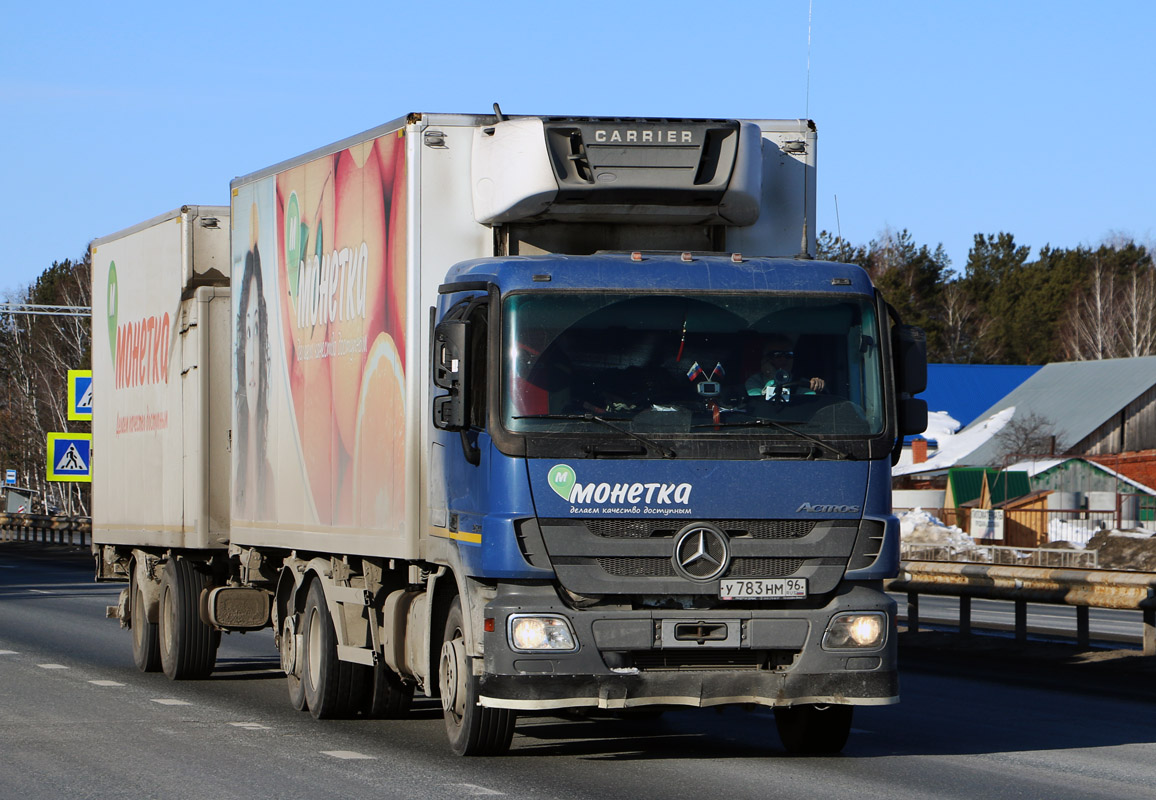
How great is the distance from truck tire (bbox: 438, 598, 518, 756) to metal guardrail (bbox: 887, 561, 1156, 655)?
7.75m

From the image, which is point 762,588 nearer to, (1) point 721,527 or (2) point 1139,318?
(1) point 721,527

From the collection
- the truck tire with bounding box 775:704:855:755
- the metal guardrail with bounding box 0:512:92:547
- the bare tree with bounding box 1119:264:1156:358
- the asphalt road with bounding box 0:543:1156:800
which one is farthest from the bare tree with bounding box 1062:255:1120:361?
the truck tire with bounding box 775:704:855:755

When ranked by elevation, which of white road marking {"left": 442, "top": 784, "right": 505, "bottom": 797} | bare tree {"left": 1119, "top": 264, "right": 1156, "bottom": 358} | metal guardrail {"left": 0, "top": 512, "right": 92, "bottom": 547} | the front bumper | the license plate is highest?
bare tree {"left": 1119, "top": 264, "right": 1156, "bottom": 358}

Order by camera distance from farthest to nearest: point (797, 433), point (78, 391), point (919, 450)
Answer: point (919, 450) → point (78, 391) → point (797, 433)

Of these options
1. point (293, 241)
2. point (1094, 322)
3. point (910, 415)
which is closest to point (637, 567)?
point (910, 415)

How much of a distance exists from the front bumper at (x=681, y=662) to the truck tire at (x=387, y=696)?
3.14 metres

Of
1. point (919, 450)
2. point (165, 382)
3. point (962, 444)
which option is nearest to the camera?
point (165, 382)

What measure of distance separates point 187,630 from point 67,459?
2766 cm

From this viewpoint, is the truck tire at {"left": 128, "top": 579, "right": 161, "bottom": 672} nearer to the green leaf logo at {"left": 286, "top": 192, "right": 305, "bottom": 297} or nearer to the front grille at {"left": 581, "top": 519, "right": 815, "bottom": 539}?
the green leaf logo at {"left": 286, "top": 192, "right": 305, "bottom": 297}

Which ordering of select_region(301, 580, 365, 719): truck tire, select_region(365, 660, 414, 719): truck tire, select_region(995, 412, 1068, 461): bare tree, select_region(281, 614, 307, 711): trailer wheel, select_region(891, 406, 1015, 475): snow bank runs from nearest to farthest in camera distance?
select_region(301, 580, 365, 719): truck tire → select_region(365, 660, 414, 719): truck tire → select_region(281, 614, 307, 711): trailer wheel → select_region(995, 412, 1068, 461): bare tree → select_region(891, 406, 1015, 475): snow bank

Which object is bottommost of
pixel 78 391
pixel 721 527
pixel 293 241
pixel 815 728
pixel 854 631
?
Result: pixel 815 728

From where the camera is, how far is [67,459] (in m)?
42.2

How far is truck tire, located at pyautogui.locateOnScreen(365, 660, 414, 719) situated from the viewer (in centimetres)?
1275

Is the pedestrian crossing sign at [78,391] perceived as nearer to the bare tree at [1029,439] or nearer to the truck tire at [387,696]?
the truck tire at [387,696]
